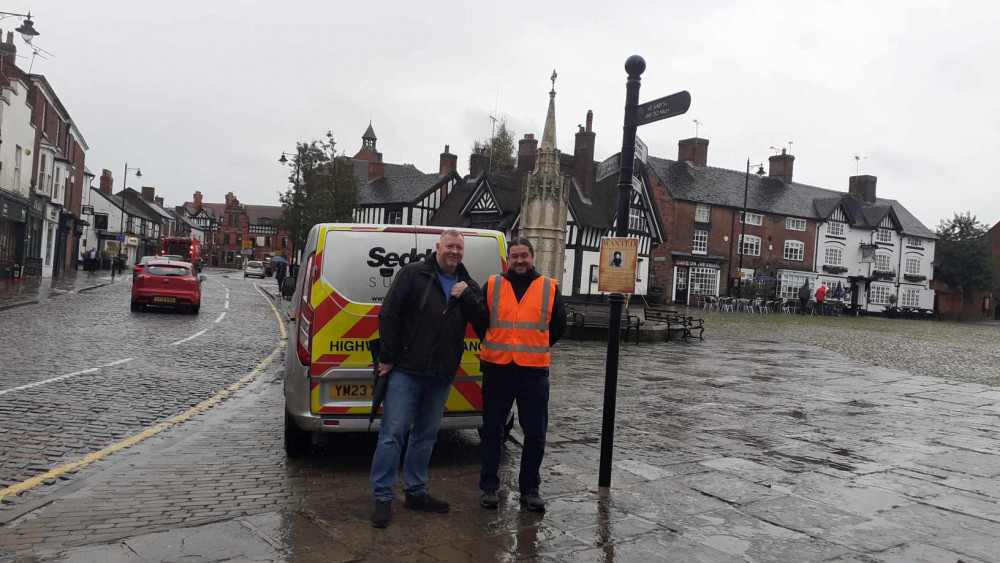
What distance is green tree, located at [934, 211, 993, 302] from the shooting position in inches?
2399

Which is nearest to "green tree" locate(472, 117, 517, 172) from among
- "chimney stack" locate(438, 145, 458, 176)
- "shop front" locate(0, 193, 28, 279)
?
"chimney stack" locate(438, 145, 458, 176)

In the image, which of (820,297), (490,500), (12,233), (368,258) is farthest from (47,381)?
(820,297)

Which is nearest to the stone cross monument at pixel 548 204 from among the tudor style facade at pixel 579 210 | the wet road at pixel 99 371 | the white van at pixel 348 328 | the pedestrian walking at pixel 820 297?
the wet road at pixel 99 371

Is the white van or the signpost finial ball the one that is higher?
the signpost finial ball

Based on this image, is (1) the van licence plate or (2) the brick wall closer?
(1) the van licence plate

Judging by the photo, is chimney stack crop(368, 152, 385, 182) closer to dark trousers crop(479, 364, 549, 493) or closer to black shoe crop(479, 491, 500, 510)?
dark trousers crop(479, 364, 549, 493)

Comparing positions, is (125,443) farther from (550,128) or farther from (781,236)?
(781,236)

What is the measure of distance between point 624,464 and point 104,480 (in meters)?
4.08

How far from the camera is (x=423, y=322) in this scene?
15.9 ft

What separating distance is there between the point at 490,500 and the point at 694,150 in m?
52.6

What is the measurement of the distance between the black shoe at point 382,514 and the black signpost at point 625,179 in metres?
1.72

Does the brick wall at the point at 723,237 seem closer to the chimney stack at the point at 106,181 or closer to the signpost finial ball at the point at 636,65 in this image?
the signpost finial ball at the point at 636,65

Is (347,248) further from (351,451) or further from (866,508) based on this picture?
(866,508)

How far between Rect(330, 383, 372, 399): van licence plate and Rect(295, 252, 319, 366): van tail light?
30cm
